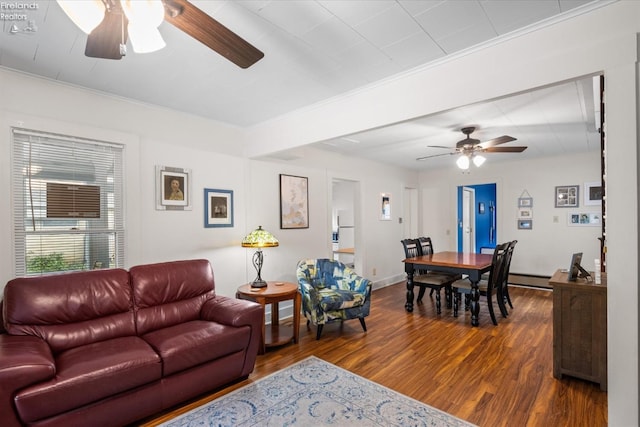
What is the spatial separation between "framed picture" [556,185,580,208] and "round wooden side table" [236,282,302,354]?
5360mm

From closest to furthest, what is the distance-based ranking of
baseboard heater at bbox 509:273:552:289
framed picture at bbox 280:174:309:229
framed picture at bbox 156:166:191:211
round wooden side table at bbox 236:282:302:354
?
round wooden side table at bbox 236:282:302:354 → framed picture at bbox 156:166:191:211 → framed picture at bbox 280:174:309:229 → baseboard heater at bbox 509:273:552:289

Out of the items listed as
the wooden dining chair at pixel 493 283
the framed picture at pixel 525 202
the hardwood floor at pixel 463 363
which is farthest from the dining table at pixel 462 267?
the framed picture at pixel 525 202

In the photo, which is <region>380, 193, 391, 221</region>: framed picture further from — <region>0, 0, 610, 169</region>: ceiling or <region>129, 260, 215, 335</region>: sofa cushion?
<region>129, 260, 215, 335</region>: sofa cushion

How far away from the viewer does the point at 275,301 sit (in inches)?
125

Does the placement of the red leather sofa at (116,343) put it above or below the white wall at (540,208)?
below

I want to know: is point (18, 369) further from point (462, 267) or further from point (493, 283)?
point (493, 283)

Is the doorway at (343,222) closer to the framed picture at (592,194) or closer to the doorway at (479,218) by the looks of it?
the doorway at (479,218)

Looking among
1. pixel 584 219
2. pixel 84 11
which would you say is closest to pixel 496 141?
pixel 584 219

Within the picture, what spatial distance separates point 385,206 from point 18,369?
5.64m

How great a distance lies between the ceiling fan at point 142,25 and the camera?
1.14 m

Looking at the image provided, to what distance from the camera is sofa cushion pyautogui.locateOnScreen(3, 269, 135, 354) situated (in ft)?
7.30

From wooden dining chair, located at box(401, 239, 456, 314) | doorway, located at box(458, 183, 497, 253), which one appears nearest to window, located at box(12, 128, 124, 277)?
wooden dining chair, located at box(401, 239, 456, 314)

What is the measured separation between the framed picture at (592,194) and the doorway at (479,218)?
2.05 meters

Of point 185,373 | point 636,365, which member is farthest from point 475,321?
point 185,373
